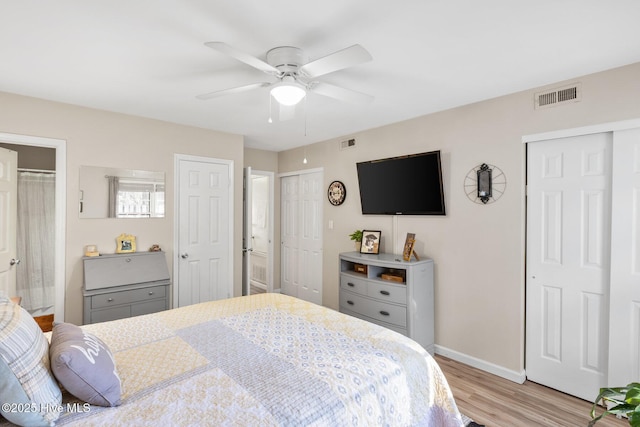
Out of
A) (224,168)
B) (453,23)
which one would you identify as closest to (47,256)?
(224,168)

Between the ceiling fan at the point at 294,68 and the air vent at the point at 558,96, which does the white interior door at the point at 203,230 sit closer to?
the ceiling fan at the point at 294,68

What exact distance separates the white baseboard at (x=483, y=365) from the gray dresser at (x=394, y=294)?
0.14 m

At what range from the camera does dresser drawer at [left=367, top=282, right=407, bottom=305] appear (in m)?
3.14

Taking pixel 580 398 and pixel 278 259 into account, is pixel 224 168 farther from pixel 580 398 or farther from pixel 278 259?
pixel 580 398

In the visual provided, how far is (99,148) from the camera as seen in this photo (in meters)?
3.24

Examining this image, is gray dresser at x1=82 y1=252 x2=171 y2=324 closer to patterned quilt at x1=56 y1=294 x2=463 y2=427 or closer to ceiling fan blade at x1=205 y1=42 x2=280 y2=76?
patterned quilt at x1=56 y1=294 x2=463 y2=427

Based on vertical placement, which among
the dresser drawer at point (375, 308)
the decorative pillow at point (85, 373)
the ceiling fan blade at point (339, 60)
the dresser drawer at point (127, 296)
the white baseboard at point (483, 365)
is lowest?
the white baseboard at point (483, 365)

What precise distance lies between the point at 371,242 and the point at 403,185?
78cm

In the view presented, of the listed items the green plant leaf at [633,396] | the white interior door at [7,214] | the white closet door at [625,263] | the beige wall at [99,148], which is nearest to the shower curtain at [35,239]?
the white interior door at [7,214]

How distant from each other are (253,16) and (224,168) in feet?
8.50

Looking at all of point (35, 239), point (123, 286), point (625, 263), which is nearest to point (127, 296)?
point (123, 286)

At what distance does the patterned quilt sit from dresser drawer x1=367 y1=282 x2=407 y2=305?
1.21 m

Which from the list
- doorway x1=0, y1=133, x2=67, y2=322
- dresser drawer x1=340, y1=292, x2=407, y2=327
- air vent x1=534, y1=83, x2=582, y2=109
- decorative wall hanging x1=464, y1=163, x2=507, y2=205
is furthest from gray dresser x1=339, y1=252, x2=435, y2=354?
doorway x1=0, y1=133, x2=67, y2=322

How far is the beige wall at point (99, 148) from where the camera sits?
2.93 meters
